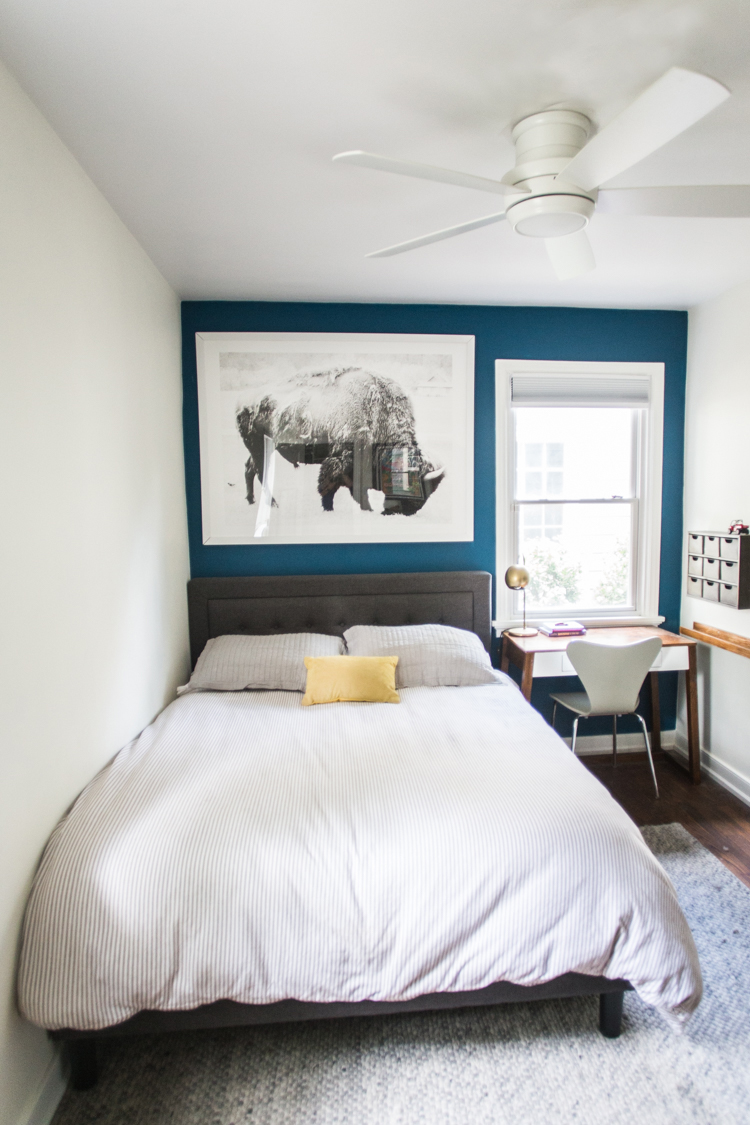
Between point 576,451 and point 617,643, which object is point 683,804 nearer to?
point 617,643

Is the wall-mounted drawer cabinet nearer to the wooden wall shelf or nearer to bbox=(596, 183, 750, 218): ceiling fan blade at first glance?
the wooden wall shelf

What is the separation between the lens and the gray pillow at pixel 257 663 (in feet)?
9.50

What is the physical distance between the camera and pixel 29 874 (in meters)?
1.60

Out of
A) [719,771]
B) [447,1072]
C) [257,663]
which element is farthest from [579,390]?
[447,1072]

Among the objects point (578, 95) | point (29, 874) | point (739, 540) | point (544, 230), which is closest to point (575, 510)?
point (739, 540)

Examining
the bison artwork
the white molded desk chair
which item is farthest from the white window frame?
the white molded desk chair

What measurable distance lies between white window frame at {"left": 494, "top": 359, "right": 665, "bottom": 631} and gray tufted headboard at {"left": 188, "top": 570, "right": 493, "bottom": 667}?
0.27m

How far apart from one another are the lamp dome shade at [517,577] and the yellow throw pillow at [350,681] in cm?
94

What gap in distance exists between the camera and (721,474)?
10.9 ft

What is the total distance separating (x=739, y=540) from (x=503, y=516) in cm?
119

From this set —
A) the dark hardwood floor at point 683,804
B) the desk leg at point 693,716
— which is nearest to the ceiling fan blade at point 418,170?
the desk leg at point 693,716

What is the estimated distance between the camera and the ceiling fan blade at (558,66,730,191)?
1136 millimetres

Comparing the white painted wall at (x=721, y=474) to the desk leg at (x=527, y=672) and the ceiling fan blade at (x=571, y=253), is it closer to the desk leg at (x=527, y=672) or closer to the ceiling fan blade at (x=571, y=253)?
the desk leg at (x=527, y=672)

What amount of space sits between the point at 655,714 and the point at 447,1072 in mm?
2481
